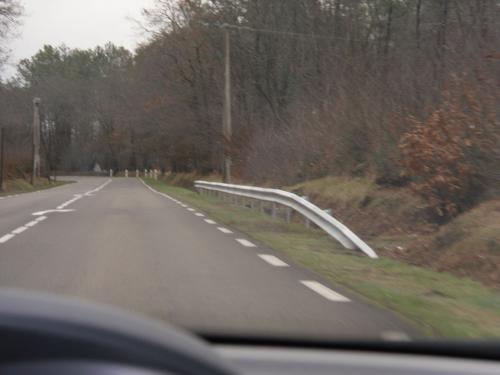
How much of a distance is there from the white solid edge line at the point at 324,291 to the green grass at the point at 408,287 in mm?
277

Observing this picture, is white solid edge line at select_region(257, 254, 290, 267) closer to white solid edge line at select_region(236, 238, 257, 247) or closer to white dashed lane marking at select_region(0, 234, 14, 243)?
white solid edge line at select_region(236, 238, 257, 247)

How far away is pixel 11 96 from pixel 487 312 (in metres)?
77.2

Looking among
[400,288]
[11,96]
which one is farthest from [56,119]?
[400,288]

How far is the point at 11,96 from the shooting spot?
79.9 m

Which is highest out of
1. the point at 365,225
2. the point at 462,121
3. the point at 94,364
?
the point at 462,121

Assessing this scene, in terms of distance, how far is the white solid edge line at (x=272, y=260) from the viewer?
1104 cm

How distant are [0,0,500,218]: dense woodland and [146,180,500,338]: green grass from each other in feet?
10.8

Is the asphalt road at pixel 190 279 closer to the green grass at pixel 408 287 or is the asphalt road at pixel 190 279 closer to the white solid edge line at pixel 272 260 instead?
the white solid edge line at pixel 272 260

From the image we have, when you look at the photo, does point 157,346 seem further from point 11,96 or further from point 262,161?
Result: point 11,96

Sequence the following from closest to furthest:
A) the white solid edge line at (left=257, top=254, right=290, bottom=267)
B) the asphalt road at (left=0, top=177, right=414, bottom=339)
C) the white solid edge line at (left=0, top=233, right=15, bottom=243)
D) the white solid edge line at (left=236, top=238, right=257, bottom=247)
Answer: the asphalt road at (left=0, top=177, right=414, bottom=339) → the white solid edge line at (left=257, top=254, right=290, bottom=267) → the white solid edge line at (left=236, top=238, right=257, bottom=247) → the white solid edge line at (left=0, top=233, right=15, bottom=243)

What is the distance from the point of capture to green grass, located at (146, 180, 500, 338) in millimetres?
7047

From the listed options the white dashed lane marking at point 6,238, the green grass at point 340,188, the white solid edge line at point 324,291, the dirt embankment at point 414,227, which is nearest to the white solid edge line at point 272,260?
the white solid edge line at point 324,291

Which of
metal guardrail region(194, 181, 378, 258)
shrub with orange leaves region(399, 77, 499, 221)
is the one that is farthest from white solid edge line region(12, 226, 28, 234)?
shrub with orange leaves region(399, 77, 499, 221)

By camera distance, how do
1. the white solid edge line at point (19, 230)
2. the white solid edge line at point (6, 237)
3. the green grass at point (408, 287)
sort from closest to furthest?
the green grass at point (408, 287), the white solid edge line at point (6, 237), the white solid edge line at point (19, 230)
